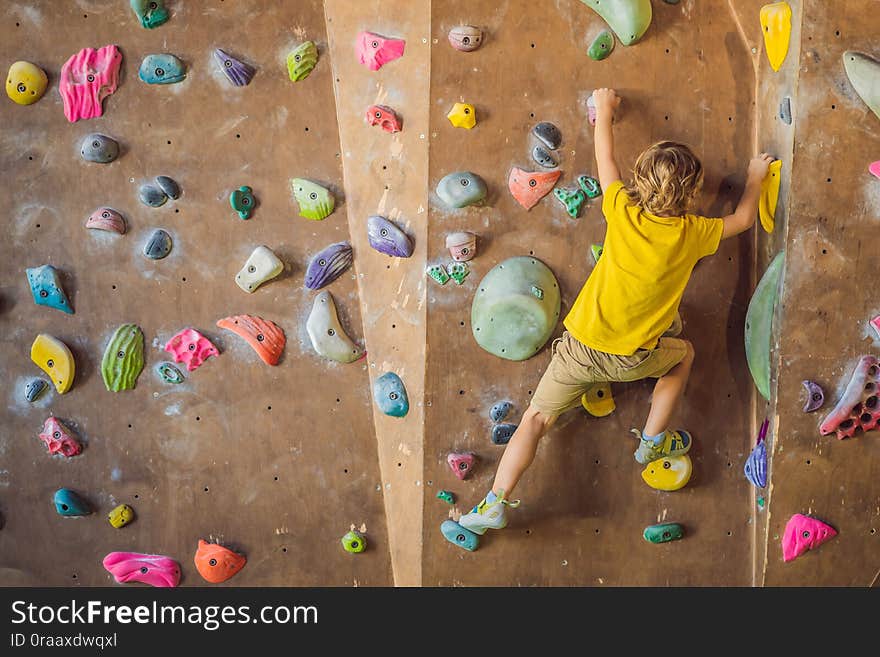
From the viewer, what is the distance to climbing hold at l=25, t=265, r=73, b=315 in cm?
282

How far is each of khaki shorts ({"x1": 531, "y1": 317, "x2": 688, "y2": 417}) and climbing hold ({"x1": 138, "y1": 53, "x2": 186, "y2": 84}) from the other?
130 cm

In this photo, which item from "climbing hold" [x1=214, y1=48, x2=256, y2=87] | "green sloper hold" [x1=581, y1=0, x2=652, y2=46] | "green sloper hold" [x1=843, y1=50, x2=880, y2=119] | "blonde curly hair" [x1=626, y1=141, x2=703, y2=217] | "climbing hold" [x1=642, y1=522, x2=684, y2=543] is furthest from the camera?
"climbing hold" [x1=642, y1=522, x2=684, y2=543]

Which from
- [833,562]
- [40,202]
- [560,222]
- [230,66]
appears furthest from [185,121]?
[833,562]

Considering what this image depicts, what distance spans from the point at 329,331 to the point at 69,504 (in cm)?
94

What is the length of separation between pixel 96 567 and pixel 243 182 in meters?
1.24

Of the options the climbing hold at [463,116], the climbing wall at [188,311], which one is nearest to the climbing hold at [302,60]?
the climbing wall at [188,311]

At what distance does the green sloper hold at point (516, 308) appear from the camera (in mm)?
2703

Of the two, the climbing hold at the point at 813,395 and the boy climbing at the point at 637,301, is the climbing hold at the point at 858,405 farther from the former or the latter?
the boy climbing at the point at 637,301

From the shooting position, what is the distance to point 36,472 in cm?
293

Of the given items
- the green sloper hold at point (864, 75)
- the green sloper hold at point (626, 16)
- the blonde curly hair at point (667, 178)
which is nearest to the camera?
the blonde curly hair at point (667, 178)

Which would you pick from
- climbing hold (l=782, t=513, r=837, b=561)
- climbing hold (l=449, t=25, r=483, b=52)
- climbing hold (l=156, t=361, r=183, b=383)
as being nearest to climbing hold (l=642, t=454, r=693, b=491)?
climbing hold (l=782, t=513, r=837, b=561)

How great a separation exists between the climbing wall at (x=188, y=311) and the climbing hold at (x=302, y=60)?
0.03 meters

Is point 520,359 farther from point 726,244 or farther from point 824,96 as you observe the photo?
point 824,96

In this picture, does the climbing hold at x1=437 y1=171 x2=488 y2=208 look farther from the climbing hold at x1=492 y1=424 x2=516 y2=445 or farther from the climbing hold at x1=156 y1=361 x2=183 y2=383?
the climbing hold at x1=156 y1=361 x2=183 y2=383
